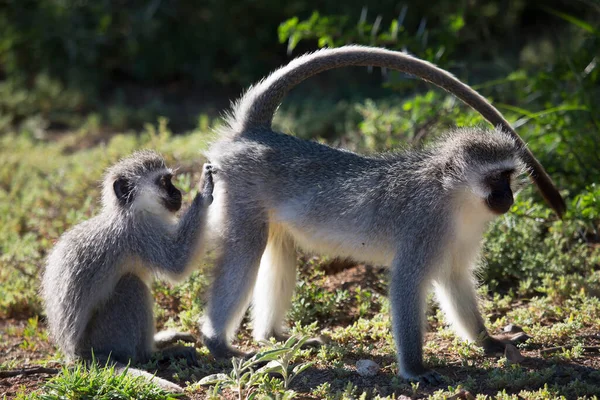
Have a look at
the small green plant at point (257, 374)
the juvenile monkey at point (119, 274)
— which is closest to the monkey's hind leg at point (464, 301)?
the small green plant at point (257, 374)

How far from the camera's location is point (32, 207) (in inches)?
322

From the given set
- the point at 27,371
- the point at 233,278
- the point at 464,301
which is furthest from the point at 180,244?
the point at 464,301

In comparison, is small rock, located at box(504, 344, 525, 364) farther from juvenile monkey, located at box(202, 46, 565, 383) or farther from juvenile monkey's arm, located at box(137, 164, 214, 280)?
juvenile monkey's arm, located at box(137, 164, 214, 280)

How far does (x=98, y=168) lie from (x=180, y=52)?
470 cm

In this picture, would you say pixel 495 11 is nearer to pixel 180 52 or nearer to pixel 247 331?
pixel 180 52

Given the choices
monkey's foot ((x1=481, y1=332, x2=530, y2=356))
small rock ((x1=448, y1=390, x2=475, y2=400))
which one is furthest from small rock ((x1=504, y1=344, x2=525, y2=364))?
small rock ((x1=448, y1=390, x2=475, y2=400))

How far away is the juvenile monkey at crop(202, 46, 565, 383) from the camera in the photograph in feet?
15.2

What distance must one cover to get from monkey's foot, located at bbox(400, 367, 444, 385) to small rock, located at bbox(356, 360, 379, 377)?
7.9 inches

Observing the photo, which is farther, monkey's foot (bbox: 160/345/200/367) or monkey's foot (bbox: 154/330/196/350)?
monkey's foot (bbox: 154/330/196/350)

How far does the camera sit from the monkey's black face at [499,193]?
15.0 feet

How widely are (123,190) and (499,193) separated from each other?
255 cm

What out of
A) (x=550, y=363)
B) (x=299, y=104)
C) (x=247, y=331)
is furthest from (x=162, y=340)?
(x=299, y=104)

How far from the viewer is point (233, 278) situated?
4.99 metres

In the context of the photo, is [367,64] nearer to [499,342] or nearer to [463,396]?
[499,342]
